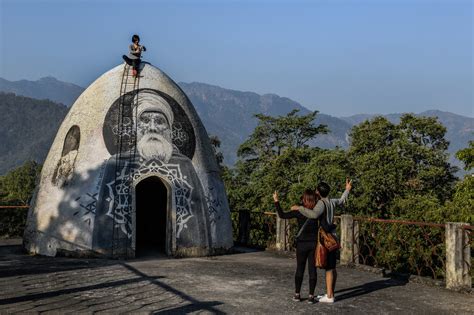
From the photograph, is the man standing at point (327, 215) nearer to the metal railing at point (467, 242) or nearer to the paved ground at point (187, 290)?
the paved ground at point (187, 290)

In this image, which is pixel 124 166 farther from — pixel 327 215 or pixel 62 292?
pixel 327 215

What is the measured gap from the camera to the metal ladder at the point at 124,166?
12.6 m

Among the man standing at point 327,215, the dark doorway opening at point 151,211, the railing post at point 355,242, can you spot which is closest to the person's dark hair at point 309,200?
the man standing at point 327,215

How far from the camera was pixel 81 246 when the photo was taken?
41.1 feet

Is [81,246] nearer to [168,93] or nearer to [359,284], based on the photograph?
[168,93]

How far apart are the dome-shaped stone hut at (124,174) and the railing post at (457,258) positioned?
20.8 ft

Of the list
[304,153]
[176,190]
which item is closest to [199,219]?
[176,190]

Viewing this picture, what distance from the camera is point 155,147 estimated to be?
13.6 metres

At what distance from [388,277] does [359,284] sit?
1330 mm

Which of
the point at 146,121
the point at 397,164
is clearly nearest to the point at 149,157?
the point at 146,121

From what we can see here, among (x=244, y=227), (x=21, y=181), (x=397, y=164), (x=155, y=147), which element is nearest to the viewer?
(x=155, y=147)

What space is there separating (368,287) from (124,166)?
22.9 feet

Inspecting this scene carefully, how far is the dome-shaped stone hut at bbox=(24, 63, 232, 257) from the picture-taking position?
500 inches

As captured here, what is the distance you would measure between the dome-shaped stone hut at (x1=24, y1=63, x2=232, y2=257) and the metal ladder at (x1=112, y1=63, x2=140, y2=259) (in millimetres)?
26
